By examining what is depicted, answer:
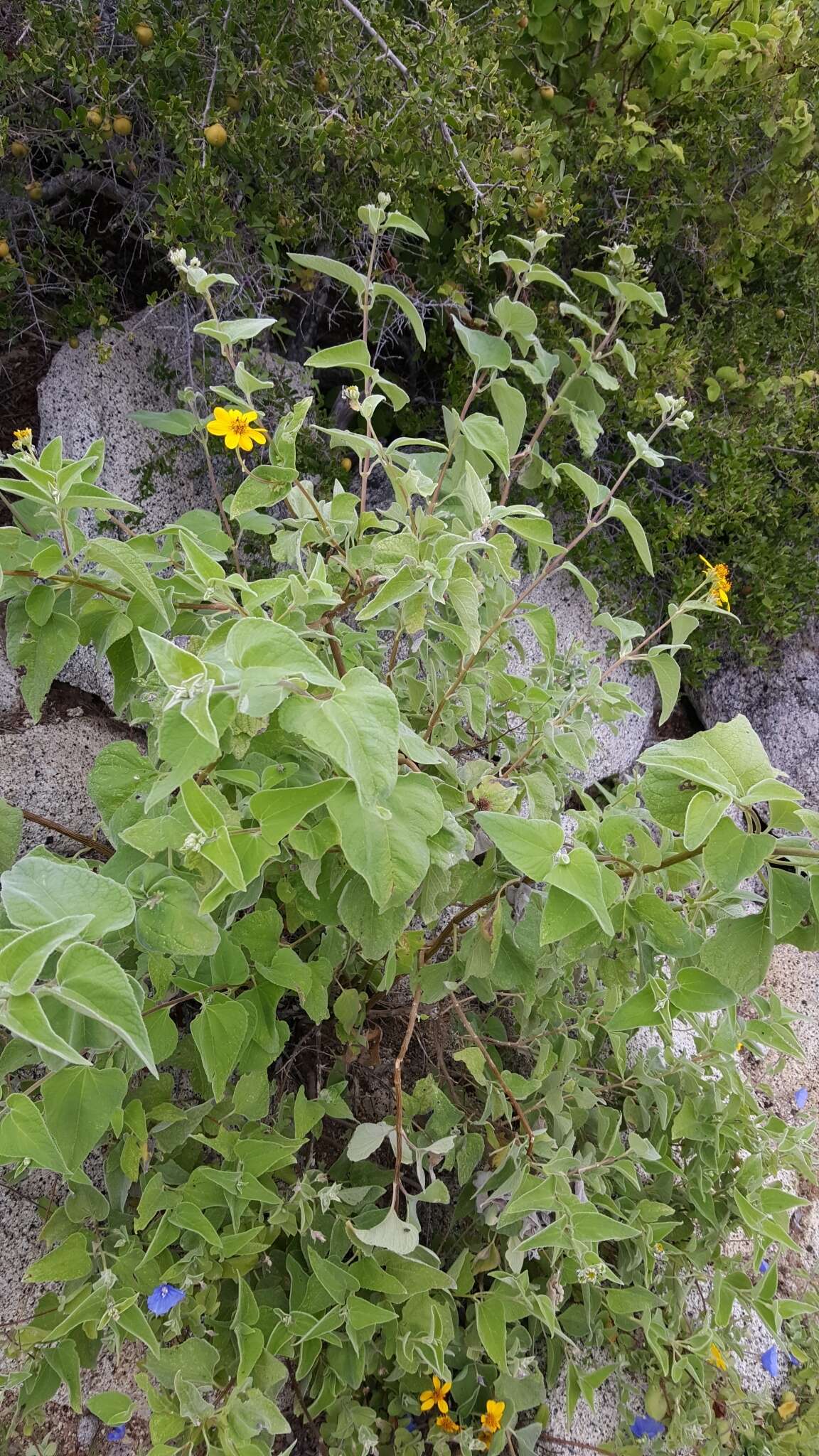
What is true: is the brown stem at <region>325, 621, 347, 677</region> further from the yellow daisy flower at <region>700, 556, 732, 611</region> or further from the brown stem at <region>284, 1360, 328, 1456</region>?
the brown stem at <region>284, 1360, 328, 1456</region>

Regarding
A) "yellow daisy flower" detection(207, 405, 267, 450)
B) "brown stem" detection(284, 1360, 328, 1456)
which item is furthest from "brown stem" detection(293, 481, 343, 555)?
"brown stem" detection(284, 1360, 328, 1456)

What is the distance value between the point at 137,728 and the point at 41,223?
1.28 meters

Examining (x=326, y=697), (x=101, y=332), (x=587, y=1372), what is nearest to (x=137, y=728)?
(x=101, y=332)

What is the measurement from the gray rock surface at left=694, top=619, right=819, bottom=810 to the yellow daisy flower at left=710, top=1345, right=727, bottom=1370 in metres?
1.79

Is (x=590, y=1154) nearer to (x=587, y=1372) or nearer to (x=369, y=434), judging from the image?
(x=587, y=1372)

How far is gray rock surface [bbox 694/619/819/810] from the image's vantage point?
9.89 feet

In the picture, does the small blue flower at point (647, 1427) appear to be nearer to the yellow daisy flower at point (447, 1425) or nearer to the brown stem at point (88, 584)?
the yellow daisy flower at point (447, 1425)

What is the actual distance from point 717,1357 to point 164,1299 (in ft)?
3.73

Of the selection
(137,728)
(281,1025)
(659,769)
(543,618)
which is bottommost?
(137,728)

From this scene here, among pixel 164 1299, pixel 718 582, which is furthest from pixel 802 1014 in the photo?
pixel 164 1299

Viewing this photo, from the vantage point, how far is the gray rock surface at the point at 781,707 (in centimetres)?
302

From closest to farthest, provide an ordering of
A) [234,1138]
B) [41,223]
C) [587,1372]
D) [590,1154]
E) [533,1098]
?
[234,1138]
[590,1154]
[533,1098]
[587,1372]
[41,223]

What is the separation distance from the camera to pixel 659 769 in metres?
0.99

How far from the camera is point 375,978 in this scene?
1547 millimetres
